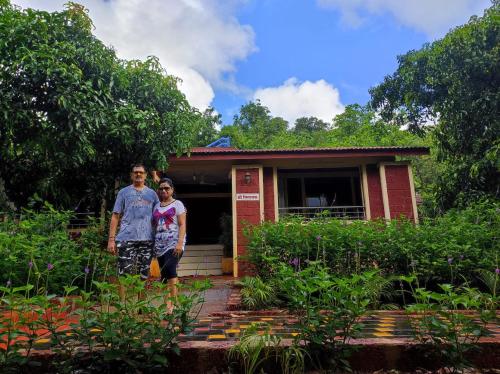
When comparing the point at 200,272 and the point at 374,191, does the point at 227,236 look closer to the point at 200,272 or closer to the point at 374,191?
the point at 200,272

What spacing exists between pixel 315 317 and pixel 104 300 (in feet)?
3.98

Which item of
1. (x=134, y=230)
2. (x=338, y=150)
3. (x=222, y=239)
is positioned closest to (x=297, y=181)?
(x=338, y=150)

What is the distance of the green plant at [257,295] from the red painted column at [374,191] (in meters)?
5.60

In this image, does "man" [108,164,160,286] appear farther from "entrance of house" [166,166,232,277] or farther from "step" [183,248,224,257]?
"step" [183,248,224,257]

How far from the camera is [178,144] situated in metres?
7.22

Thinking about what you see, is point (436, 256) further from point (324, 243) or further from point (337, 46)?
point (337, 46)

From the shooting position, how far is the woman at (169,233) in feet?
11.2

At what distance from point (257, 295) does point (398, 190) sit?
20.3 feet

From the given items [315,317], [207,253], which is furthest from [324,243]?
[207,253]

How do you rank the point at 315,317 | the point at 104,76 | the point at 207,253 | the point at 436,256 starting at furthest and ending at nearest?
1. the point at 207,253
2. the point at 104,76
3. the point at 436,256
4. the point at 315,317

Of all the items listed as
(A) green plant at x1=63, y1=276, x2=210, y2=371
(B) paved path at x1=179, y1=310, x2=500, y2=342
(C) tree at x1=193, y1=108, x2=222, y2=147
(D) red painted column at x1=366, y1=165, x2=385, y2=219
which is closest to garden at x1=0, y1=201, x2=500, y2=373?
(A) green plant at x1=63, y1=276, x2=210, y2=371

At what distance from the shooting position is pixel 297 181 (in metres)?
10.5

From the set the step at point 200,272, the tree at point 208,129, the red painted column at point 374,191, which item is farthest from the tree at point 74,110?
the tree at point 208,129

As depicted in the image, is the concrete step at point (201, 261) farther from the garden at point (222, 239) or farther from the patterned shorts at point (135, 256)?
the patterned shorts at point (135, 256)
